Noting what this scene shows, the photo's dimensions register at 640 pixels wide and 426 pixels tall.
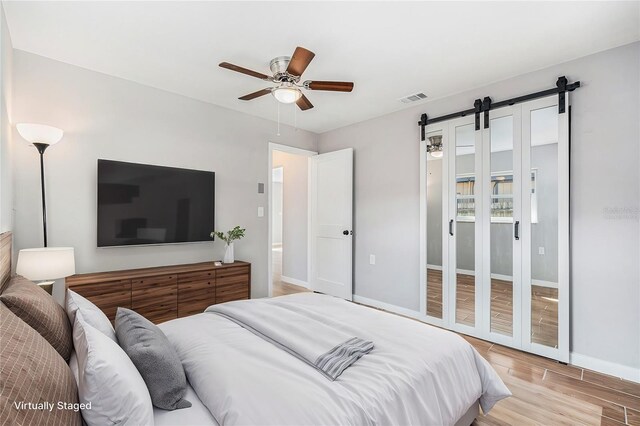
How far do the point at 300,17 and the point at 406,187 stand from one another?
2477mm

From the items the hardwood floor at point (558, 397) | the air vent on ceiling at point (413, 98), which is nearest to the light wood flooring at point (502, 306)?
the hardwood floor at point (558, 397)

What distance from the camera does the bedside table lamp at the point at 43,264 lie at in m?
2.22

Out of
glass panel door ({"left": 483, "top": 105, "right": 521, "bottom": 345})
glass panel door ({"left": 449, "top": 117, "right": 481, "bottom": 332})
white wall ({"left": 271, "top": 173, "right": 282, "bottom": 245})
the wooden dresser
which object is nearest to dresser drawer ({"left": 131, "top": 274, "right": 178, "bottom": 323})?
the wooden dresser

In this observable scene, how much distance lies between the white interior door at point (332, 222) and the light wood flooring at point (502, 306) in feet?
4.28

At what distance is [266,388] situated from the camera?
3.86 feet

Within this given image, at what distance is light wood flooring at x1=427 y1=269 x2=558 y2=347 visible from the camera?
2.85 meters

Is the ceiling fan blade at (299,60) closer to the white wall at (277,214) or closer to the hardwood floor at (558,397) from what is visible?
the hardwood floor at (558,397)

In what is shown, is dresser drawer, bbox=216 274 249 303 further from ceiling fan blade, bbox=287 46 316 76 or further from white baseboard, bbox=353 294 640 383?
white baseboard, bbox=353 294 640 383

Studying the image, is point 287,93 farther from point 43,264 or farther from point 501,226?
point 501,226

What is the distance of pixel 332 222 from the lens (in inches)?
190

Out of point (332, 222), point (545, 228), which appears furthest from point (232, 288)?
point (545, 228)

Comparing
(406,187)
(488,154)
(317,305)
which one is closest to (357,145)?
(406,187)

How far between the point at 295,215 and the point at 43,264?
3.86m

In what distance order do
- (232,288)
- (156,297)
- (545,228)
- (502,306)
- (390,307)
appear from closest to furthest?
(545,228) < (156,297) < (502,306) < (232,288) < (390,307)
